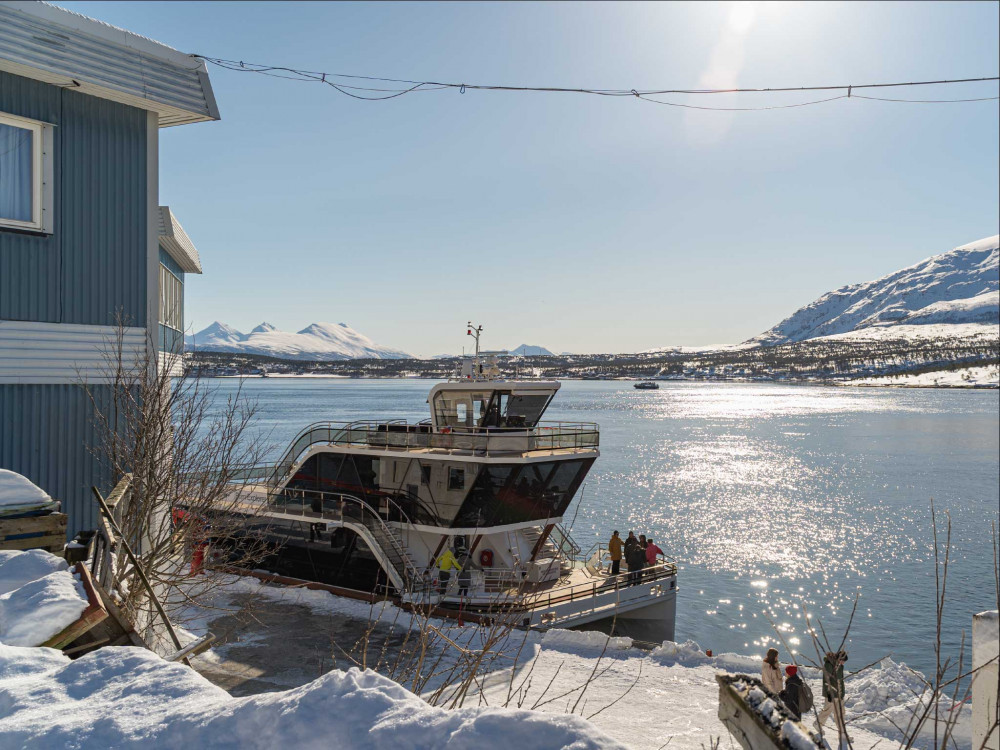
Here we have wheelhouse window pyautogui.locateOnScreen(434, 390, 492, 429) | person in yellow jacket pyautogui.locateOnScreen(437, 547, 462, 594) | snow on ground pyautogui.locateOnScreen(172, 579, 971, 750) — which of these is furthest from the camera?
wheelhouse window pyautogui.locateOnScreen(434, 390, 492, 429)

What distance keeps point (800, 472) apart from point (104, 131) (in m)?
59.8

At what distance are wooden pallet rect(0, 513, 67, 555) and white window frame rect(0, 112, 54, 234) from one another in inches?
182

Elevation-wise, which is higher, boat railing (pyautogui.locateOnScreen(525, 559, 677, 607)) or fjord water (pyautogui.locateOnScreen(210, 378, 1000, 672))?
boat railing (pyautogui.locateOnScreen(525, 559, 677, 607))

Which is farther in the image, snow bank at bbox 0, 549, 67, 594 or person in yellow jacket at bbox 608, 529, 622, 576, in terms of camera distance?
person in yellow jacket at bbox 608, 529, 622, 576

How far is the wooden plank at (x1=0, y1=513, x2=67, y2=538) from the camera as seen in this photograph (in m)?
8.48

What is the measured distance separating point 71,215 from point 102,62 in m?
2.39

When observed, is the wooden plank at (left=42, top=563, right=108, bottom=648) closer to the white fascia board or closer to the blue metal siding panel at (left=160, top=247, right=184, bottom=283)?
the white fascia board

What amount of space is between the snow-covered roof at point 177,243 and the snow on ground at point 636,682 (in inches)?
305

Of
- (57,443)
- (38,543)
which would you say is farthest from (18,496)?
(57,443)

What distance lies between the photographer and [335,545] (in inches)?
791

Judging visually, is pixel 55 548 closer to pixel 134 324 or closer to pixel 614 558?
pixel 134 324

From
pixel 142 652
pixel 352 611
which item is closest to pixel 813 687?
pixel 352 611

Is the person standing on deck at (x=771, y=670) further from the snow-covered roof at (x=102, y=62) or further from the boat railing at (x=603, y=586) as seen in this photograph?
the snow-covered roof at (x=102, y=62)

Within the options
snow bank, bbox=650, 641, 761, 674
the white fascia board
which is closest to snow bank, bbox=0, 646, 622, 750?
the white fascia board
